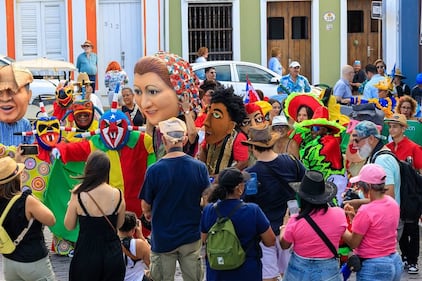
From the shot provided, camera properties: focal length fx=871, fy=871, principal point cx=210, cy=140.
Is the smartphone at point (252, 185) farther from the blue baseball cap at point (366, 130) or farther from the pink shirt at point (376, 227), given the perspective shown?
the blue baseball cap at point (366, 130)

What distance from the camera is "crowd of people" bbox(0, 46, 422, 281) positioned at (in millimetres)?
6473

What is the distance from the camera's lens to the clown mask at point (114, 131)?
888 centimetres

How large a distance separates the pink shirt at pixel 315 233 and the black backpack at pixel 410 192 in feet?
7.26

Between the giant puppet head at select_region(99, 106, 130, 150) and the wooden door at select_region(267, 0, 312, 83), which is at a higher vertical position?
the wooden door at select_region(267, 0, 312, 83)

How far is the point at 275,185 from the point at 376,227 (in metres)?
0.93

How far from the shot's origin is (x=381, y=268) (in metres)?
6.73

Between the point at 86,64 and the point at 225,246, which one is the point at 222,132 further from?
the point at 86,64

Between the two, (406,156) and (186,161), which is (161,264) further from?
(406,156)

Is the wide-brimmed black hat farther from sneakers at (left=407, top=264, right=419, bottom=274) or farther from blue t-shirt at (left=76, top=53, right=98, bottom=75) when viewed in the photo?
blue t-shirt at (left=76, top=53, right=98, bottom=75)

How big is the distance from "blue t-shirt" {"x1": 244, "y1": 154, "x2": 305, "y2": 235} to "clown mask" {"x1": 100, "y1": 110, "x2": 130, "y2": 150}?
2.12 metres

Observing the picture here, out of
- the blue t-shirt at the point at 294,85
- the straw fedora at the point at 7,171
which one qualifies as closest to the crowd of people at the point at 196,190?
the straw fedora at the point at 7,171

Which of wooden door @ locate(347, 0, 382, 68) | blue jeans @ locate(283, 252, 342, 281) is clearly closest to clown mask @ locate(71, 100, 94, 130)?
blue jeans @ locate(283, 252, 342, 281)

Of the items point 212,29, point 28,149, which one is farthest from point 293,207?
point 212,29

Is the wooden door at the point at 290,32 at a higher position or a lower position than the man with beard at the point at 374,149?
higher
